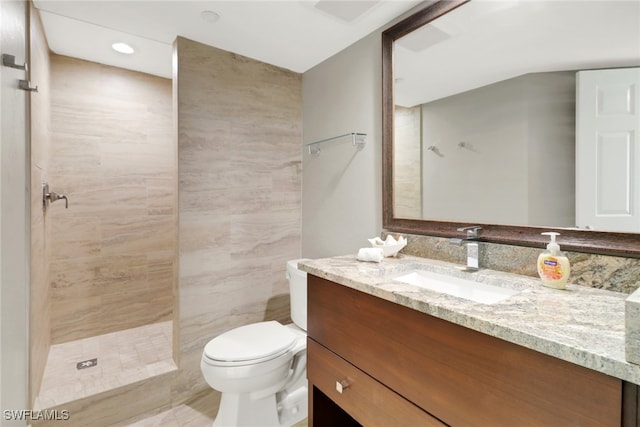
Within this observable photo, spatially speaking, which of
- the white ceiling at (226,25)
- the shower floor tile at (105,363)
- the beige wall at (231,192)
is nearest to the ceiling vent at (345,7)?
the white ceiling at (226,25)

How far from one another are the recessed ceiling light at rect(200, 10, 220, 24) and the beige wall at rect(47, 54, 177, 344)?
0.86 m

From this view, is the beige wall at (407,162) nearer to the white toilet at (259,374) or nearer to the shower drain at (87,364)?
the white toilet at (259,374)

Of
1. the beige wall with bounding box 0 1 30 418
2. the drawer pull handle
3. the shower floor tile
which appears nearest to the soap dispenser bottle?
the drawer pull handle

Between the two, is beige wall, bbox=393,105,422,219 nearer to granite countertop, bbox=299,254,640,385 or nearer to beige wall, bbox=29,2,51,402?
granite countertop, bbox=299,254,640,385

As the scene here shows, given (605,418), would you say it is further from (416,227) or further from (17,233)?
(17,233)

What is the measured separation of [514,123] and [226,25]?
1567 millimetres

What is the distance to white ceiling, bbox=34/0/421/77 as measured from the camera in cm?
157

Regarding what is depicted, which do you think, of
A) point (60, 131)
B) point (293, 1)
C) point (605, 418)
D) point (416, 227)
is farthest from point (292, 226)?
point (605, 418)

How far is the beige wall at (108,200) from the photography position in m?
2.26

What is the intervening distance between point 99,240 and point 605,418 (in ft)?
9.48

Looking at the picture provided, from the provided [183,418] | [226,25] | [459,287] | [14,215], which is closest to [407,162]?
[459,287]

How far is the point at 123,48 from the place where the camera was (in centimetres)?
209

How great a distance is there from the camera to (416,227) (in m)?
→ 1.57

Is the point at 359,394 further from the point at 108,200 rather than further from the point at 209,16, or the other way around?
the point at 108,200
